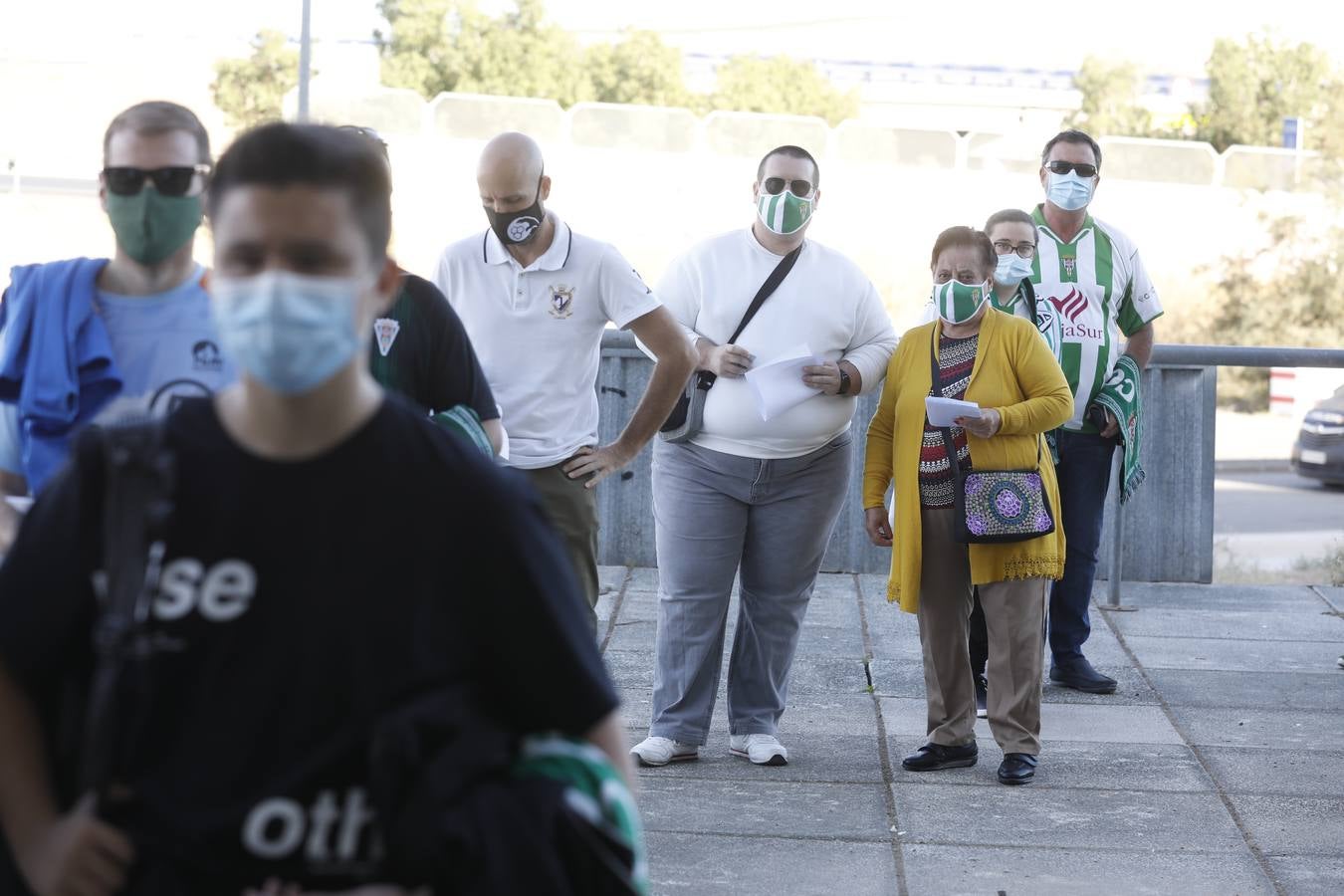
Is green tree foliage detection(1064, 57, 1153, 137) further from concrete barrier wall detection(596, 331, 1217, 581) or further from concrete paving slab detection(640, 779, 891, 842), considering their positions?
concrete paving slab detection(640, 779, 891, 842)

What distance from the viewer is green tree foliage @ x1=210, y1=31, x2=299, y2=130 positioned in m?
48.4

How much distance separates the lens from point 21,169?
43.7m

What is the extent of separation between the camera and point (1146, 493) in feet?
30.2

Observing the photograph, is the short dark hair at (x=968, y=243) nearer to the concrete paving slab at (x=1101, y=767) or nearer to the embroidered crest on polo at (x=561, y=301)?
the embroidered crest on polo at (x=561, y=301)

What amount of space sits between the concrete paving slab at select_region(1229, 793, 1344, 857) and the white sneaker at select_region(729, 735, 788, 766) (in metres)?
1.47

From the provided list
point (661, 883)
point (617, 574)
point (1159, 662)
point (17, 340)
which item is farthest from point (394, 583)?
point (617, 574)

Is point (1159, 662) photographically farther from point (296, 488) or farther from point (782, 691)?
point (296, 488)

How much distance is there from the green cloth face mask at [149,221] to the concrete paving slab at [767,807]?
2.64 m

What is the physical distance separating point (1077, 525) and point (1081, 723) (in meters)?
0.79

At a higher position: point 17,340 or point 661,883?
point 17,340

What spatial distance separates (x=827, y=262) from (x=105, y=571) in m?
4.19

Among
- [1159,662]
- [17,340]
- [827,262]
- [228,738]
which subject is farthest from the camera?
[1159,662]

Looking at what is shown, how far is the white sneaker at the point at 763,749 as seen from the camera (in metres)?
5.82

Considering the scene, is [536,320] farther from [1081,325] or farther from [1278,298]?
[1278,298]
